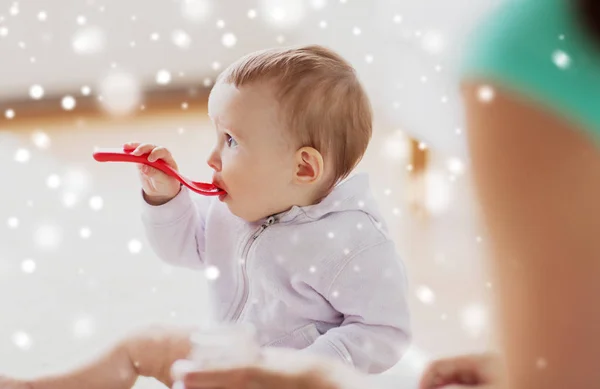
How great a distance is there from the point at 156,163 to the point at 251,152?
0.39 feet

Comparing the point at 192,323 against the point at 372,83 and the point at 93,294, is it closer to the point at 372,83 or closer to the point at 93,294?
the point at 93,294

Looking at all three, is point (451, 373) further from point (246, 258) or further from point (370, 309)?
point (246, 258)

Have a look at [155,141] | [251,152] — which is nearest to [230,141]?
[251,152]

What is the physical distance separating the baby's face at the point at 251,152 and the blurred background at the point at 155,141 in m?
0.23

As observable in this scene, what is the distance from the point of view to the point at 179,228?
36.4 inches

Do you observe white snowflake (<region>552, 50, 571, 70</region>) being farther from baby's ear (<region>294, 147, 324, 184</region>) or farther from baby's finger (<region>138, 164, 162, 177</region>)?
baby's finger (<region>138, 164, 162, 177</region>)

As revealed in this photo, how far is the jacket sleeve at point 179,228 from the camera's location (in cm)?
91

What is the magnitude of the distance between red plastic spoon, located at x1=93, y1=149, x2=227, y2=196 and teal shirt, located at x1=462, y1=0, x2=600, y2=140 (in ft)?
1.31

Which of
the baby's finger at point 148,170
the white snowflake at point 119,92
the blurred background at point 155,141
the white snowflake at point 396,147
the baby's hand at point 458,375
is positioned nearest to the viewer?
the baby's hand at point 458,375

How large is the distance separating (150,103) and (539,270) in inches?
40.8

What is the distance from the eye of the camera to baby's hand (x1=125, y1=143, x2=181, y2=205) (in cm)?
84

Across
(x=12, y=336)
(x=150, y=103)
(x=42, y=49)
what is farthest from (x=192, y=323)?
(x=42, y=49)

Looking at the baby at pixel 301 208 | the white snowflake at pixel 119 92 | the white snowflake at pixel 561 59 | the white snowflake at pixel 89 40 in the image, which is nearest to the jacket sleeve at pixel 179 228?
the baby at pixel 301 208

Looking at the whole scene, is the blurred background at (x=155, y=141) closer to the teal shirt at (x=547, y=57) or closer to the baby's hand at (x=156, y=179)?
the teal shirt at (x=547, y=57)
